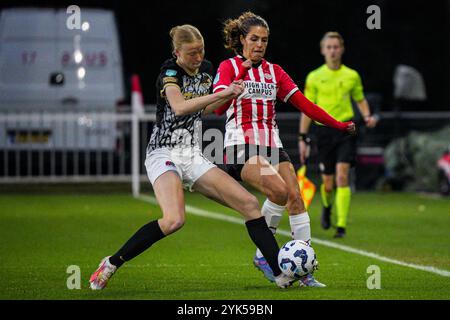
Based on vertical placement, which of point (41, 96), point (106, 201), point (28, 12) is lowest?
point (106, 201)

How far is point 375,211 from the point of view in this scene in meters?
17.9

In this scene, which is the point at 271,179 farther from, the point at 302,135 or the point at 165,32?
the point at 165,32

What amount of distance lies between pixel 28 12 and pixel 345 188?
9238 mm

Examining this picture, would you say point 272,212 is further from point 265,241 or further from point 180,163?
point 180,163

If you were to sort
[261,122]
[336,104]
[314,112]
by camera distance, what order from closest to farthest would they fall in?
1. [314,112]
2. [261,122]
3. [336,104]

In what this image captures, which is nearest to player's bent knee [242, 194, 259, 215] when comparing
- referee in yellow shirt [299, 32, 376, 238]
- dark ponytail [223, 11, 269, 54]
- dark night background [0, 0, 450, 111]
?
dark ponytail [223, 11, 269, 54]

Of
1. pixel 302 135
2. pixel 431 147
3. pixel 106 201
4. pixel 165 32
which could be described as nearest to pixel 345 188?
pixel 302 135

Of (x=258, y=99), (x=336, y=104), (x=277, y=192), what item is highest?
(x=258, y=99)

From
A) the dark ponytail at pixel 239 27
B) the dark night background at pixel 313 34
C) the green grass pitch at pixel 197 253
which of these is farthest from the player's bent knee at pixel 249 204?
the dark night background at pixel 313 34

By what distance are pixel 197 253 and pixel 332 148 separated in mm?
3011

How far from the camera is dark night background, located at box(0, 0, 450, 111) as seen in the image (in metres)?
28.5

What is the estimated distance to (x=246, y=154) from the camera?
10094 mm

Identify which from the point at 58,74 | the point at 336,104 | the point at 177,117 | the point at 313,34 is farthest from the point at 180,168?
the point at 313,34

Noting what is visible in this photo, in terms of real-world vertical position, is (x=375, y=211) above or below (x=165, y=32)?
below
